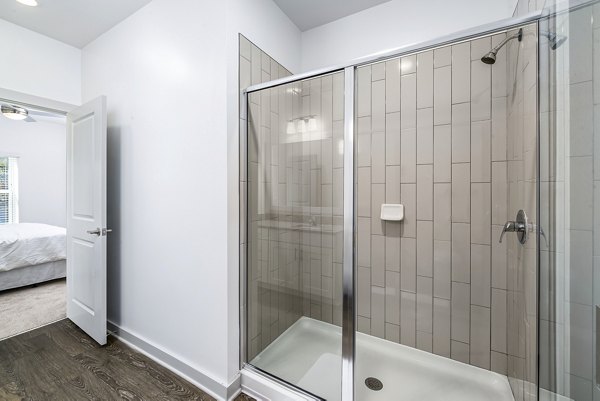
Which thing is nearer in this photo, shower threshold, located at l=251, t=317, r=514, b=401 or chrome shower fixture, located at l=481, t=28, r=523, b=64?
chrome shower fixture, located at l=481, t=28, r=523, b=64

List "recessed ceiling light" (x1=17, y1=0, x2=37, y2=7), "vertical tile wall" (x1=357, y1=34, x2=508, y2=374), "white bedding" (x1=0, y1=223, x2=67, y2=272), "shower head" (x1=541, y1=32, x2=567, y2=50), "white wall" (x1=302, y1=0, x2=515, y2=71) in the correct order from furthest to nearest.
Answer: "white bedding" (x1=0, y1=223, x2=67, y2=272) → "recessed ceiling light" (x1=17, y1=0, x2=37, y2=7) → "white wall" (x1=302, y1=0, x2=515, y2=71) → "vertical tile wall" (x1=357, y1=34, x2=508, y2=374) → "shower head" (x1=541, y1=32, x2=567, y2=50)

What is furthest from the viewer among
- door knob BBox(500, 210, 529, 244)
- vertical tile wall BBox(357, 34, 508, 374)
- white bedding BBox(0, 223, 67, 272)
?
white bedding BBox(0, 223, 67, 272)

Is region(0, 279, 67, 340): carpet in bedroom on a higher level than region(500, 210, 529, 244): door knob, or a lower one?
lower

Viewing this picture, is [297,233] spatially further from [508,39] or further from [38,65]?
[38,65]

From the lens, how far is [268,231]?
1.69 meters

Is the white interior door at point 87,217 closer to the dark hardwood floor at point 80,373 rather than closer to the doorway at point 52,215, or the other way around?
the doorway at point 52,215

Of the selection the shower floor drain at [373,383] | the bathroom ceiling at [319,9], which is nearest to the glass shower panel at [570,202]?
the shower floor drain at [373,383]

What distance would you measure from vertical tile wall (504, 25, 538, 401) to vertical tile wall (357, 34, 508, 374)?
6cm

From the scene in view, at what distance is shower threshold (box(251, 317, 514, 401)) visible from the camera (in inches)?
57.2

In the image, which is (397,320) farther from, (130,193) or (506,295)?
(130,193)

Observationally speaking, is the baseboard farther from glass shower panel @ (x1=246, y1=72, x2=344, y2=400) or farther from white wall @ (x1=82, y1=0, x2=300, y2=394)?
glass shower panel @ (x1=246, y1=72, x2=344, y2=400)

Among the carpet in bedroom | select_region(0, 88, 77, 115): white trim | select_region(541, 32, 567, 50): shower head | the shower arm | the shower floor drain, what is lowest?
the carpet in bedroom

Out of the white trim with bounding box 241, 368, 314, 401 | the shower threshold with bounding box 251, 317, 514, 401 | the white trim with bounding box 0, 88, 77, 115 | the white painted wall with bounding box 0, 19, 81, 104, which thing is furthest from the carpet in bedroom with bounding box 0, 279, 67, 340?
the shower threshold with bounding box 251, 317, 514, 401

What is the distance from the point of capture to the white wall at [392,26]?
63.9 inches
